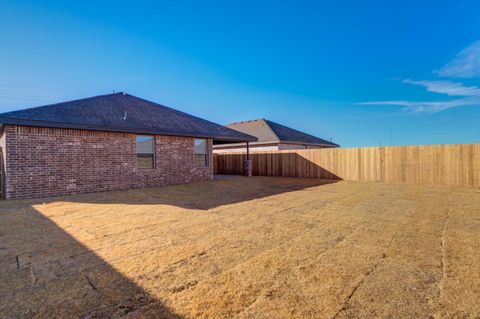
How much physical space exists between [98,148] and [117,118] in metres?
1.66

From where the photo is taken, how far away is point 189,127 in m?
13.2

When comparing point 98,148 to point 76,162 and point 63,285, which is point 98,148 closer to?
point 76,162

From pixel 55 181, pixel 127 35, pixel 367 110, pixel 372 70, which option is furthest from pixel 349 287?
pixel 367 110

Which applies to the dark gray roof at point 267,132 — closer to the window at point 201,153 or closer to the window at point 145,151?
the window at point 201,153

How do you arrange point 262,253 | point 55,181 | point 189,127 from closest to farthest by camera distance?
point 262,253
point 55,181
point 189,127

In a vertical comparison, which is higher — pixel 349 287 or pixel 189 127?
pixel 189 127

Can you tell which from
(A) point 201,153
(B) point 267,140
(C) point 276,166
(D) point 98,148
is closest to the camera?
(D) point 98,148

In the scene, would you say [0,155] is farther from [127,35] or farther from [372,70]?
[372,70]

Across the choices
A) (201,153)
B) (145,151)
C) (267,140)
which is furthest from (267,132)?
(145,151)

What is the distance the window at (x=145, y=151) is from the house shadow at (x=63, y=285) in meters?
6.91

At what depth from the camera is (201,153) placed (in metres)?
13.7

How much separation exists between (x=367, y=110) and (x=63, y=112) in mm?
22633

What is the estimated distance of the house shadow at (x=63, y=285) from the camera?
7.14 feet

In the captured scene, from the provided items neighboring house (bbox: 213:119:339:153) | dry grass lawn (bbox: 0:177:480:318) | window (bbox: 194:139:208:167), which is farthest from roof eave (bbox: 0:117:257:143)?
neighboring house (bbox: 213:119:339:153)
